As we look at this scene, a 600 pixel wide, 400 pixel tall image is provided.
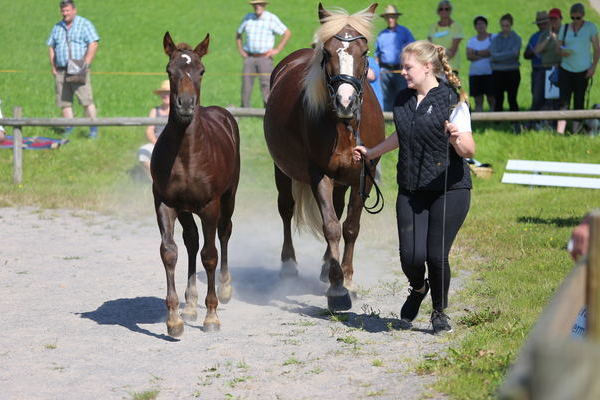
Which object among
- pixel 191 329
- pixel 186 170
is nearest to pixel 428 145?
pixel 186 170

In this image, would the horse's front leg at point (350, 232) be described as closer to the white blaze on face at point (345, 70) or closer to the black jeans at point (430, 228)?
the white blaze on face at point (345, 70)

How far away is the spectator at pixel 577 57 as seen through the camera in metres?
15.2

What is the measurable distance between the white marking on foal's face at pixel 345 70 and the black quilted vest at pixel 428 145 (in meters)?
0.59

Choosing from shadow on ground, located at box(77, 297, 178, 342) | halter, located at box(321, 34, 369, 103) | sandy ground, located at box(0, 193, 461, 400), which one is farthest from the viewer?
shadow on ground, located at box(77, 297, 178, 342)

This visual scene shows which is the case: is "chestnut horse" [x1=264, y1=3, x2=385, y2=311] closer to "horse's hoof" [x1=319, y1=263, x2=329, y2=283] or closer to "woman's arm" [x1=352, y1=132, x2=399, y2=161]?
"horse's hoof" [x1=319, y1=263, x2=329, y2=283]

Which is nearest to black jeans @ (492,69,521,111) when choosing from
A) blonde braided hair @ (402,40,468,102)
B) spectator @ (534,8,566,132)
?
spectator @ (534,8,566,132)

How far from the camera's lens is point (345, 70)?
7.06 m

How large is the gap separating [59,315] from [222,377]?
7.32 ft

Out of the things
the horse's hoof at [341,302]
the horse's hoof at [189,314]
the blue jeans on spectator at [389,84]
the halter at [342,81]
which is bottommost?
the horse's hoof at [189,314]

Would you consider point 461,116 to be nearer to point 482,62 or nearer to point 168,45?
point 168,45

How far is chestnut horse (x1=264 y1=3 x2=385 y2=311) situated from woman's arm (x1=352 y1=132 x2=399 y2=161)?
29cm

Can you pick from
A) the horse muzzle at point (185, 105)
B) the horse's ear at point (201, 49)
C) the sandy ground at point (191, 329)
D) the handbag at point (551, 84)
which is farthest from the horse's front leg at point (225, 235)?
the handbag at point (551, 84)

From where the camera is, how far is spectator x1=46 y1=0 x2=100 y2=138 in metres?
16.0

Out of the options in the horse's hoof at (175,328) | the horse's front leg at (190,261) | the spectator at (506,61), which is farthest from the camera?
the spectator at (506,61)
